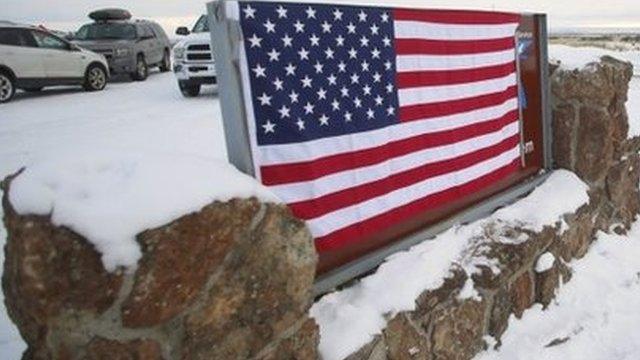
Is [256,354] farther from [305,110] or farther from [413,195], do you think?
[413,195]

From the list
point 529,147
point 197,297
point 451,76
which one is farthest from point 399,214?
point 529,147

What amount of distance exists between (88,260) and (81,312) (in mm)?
181

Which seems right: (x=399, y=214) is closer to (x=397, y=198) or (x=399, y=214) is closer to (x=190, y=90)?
(x=397, y=198)

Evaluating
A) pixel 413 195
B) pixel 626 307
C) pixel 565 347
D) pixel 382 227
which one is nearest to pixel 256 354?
pixel 382 227

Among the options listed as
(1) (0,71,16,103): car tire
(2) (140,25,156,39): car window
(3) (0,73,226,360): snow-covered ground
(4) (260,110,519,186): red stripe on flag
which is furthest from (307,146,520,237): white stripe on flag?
(2) (140,25,156,39): car window

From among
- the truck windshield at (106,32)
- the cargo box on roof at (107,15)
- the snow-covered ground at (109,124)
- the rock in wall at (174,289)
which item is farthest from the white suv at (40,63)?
the rock in wall at (174,289)

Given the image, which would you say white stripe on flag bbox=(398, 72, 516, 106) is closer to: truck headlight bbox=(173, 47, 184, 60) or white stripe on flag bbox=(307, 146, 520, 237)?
white stripe on flag bbox=(307, 146, 520, 237)

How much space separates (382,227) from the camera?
3641 millimetres

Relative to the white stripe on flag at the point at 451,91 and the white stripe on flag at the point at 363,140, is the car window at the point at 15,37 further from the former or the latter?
the white stripe on flag at the point at 363,140

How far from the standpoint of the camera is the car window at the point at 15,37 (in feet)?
47.8

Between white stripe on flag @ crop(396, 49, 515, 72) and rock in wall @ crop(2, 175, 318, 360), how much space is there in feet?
5.45

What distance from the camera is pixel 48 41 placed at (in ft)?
51.6

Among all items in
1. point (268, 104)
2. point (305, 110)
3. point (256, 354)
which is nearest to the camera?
point (256, 354)

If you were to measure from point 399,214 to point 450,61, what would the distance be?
122 centimetres
